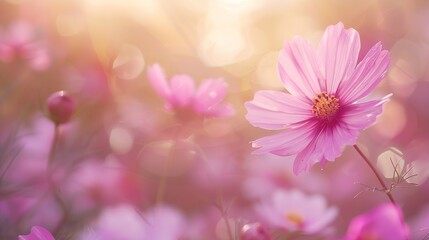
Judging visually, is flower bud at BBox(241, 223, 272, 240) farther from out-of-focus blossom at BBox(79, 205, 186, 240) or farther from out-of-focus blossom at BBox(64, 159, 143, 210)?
out-of-focus blossom at BBox(64, 159, 143, 210)

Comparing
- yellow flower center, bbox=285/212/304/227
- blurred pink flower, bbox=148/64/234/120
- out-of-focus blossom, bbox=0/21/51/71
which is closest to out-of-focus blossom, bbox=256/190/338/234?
yellow flower center, bbox=285/212/304/227

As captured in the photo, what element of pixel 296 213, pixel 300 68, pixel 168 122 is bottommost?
pixel 168 122

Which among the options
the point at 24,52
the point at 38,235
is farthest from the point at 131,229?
the point at 24,52

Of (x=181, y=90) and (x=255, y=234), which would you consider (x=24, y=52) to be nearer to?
(x=181, y=90)

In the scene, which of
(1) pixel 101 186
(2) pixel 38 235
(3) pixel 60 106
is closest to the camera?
(2) pixel 38 235

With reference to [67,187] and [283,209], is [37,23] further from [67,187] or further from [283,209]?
[283,209]

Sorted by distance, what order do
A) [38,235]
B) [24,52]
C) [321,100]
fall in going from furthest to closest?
1. [24,52]
2. [321,100]
3. [38,235]
